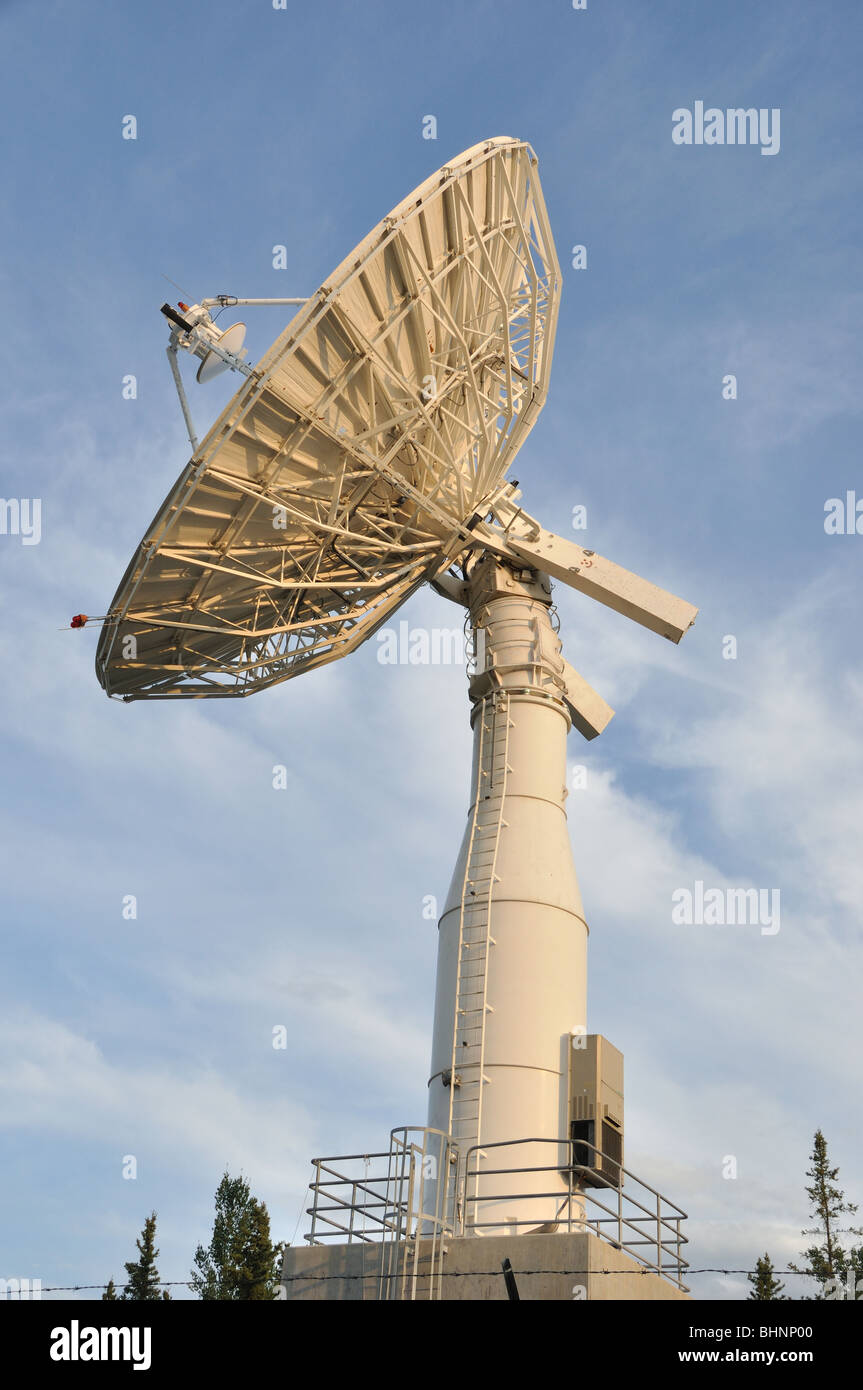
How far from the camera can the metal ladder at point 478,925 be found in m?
21.2

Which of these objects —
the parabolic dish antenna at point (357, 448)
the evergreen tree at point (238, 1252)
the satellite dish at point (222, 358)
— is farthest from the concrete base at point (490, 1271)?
the evergreen tree at point (238, 1252)

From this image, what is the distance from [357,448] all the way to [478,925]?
325 inches

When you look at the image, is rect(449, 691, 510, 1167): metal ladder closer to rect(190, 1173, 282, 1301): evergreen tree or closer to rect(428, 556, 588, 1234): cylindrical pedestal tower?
rect(428, 556, 588, 1234): cylindrical pedestal tower

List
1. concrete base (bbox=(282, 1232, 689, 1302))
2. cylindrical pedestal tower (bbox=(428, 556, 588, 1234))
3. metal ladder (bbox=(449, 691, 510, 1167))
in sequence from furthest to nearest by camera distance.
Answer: metal ladder (bbox=(449, 691, 510, 1167)) → cylindrical pedestal tower (bbox=(428, 556, 588, 1234)) → concrete base (bbox=(282, 1232, 689, 1302))

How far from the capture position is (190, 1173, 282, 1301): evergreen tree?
46.7 meters

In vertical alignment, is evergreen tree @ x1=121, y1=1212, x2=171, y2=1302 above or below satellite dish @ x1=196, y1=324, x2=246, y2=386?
below

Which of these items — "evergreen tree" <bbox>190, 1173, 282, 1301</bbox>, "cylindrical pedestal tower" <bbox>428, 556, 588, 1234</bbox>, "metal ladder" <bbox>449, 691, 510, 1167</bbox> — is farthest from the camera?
"evergreen tree" <bbox>190, 1173, 282, 1301</bbox>

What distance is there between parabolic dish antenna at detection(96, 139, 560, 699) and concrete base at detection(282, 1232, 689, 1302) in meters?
10.4

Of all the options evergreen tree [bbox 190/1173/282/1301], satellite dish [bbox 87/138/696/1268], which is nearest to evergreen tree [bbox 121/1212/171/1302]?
evergreen tree [bbox 190/1173/282/1301]

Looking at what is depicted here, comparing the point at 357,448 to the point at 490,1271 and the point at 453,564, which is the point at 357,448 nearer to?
the point at 453,564

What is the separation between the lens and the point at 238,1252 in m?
49.4

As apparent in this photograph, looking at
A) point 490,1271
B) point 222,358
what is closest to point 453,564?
point 222,358
